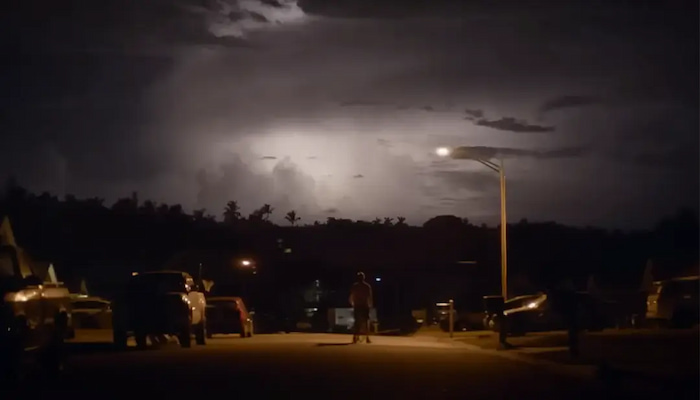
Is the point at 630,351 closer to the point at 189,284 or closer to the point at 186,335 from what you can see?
the point at 186,335

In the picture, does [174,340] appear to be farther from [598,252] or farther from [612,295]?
[598,252]

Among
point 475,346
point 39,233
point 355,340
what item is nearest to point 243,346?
point 355,340

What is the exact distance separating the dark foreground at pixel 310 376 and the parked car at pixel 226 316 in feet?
24.9

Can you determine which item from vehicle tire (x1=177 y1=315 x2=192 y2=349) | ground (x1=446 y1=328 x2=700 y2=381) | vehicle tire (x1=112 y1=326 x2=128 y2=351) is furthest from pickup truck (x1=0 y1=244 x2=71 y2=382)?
ground (x1=446 y1=328 x2=700 y2=381)

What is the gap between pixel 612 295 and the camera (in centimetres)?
5962

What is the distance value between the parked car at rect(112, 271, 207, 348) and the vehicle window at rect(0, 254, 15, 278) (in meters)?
7.92

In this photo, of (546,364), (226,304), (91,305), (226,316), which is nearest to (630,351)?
(546,364)

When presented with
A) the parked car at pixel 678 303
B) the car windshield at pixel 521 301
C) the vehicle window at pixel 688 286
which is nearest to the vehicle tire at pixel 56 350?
the car windshield at pixel 521 301

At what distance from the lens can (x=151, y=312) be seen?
2689cm

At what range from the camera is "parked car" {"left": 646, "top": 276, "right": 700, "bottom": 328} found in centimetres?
3478

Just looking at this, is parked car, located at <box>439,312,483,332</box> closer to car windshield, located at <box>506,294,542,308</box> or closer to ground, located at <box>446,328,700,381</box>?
car windshield, located at <box>506,294,542,308</box>

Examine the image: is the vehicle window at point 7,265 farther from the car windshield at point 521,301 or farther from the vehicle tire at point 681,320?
the vehicle tire at point 681,320

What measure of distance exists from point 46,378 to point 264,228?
76.1m

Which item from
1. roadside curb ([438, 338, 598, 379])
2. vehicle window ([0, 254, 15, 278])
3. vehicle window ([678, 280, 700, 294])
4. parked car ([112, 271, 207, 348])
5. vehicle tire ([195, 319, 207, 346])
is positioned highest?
vehicle window ([0, 254, 15, 278])
